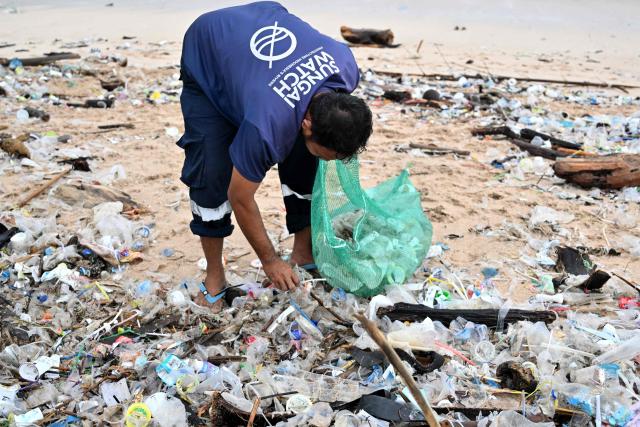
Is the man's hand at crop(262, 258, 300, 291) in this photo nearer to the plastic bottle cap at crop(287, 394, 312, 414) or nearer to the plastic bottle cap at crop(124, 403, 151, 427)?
the plastic bottle cap at crop(287, 394, 312, 414)

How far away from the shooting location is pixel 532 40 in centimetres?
1096

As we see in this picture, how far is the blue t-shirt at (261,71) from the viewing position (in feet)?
7.02

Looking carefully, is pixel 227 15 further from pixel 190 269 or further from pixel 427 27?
pixel 427 27

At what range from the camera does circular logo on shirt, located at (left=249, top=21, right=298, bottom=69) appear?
89.0 inches

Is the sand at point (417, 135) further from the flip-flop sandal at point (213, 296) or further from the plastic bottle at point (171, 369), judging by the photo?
the plastic bottle at point (171, 369)

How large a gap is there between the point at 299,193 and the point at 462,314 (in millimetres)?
1005

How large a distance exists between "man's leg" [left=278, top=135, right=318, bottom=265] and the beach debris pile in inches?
A: 8.8

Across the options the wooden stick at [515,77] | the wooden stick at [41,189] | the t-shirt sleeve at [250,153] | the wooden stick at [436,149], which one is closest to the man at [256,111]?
the t-shirt sleeve at [250,153]

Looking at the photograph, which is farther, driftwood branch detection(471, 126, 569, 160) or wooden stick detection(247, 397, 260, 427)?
driftwood branch detection(471, 126, 569, 160)

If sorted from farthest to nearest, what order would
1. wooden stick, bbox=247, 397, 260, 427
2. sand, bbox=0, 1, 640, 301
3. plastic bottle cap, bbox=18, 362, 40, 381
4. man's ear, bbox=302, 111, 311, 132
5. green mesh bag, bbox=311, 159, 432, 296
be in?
sand, bbox=0, 1, 640, 301 < green mesh bag, bbox=311, 159, 432, 296 < plastic bottle cap, bbox=18, 362, 40, 381 < man's ear, bbox=302, 111, 311, 132 < wooden stick, bbox=247, 397, 260, 427

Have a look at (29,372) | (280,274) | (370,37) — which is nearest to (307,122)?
(280,274)

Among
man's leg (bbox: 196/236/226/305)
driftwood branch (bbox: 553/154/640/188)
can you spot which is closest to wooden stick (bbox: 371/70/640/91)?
driftwood branch (bbox: 553/154/640/188)

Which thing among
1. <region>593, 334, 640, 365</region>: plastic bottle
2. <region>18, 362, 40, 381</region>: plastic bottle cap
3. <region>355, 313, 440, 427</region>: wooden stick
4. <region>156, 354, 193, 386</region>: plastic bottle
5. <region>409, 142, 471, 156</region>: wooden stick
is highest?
<region>355, 313, 440, 427</region>: wooden stick

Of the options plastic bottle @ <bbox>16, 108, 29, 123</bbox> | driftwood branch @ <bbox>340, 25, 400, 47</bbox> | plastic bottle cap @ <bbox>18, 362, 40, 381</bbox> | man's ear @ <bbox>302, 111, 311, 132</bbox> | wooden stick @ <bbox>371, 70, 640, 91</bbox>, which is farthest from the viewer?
driftwood branch @ <bbox>340, 25, 400, 47</bbox>
